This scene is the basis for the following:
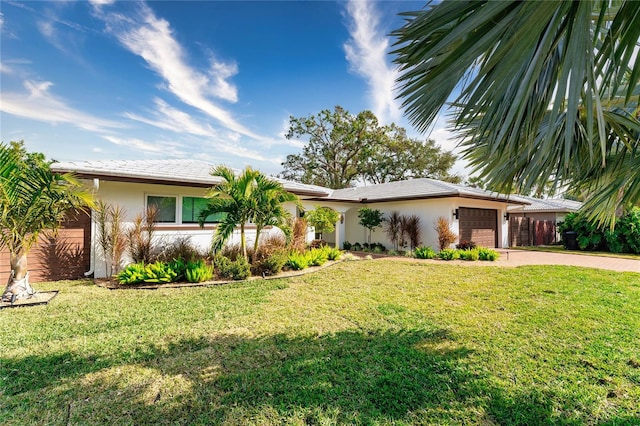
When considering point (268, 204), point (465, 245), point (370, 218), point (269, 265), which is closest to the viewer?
point (268, 204)

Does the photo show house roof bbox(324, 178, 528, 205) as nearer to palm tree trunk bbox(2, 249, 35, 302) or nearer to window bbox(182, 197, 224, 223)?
window bbox(182, 197, 224, 223)

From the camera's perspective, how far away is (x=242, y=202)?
27.1 ft

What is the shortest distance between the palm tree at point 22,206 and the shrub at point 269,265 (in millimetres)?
5133

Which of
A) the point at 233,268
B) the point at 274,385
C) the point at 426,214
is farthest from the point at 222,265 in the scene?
the point at 426,214

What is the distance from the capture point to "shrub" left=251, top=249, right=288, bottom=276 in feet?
28.8

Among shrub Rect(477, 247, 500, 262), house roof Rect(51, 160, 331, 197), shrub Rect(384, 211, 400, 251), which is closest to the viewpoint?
house roof Rect(51, 160, 331, 197)

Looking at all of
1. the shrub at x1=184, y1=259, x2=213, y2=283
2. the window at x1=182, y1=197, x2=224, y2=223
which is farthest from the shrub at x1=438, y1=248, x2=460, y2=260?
the window at x1=182, y1=197, x2=224, y2=223

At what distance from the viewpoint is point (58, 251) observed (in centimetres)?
795

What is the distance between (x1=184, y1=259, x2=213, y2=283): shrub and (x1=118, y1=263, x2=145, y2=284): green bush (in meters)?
1.11

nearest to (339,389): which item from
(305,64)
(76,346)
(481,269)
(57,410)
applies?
(57,410)

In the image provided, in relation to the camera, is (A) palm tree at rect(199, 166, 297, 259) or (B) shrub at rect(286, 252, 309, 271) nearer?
(A) palm tree at rect(199, 166, 297, 259)

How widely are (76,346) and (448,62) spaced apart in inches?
230

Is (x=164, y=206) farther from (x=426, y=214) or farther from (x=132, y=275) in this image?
(x=426, y=214)

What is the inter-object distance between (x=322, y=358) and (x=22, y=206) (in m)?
7.18
